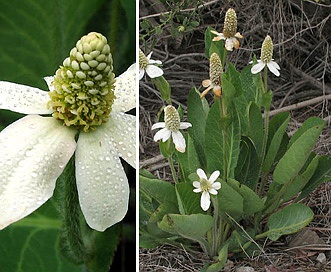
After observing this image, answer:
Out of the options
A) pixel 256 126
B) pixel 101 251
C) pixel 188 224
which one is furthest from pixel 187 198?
pixel 101 251

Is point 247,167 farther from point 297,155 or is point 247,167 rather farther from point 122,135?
point 122,135

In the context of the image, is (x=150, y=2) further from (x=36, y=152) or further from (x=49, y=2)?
(x=36, y=152)

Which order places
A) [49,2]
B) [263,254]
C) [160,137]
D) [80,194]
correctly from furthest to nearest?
[263,254]
[160,137]
[49,2]
[80,194]

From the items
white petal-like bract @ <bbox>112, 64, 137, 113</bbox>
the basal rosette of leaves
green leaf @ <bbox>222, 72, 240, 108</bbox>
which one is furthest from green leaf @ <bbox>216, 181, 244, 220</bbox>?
white petal-like bract @ <bbox>112, 64, 137, 113</bbox>

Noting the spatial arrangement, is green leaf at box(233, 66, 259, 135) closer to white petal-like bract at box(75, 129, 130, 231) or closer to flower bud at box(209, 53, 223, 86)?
flower bud at box(209, 53, 223, 86)

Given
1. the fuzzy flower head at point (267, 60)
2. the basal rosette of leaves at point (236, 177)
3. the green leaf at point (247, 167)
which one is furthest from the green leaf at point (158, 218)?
the fuzzy flower head at point (267, 60)

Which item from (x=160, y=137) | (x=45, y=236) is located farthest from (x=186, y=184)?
(x=45, y=236)

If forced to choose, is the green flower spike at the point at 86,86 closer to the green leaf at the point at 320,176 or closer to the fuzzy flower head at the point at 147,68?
the fuzzy flower head at the point at 147,68
